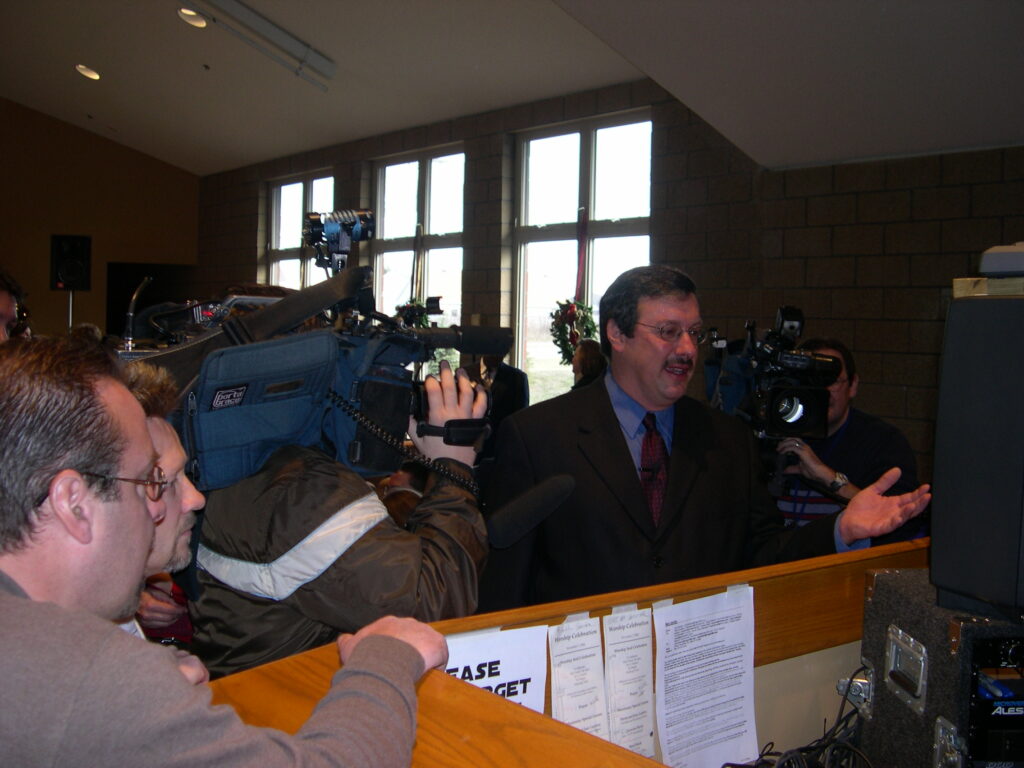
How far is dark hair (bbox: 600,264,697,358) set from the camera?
197cm

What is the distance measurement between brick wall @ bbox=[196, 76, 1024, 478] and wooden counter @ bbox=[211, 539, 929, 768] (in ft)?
13.2

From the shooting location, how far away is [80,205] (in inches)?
412

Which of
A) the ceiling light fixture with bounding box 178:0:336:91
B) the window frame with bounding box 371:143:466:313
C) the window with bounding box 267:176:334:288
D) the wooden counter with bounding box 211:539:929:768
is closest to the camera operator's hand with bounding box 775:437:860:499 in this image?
the wooden counter with bounding box 211:539:929:768

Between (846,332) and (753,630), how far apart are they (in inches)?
172

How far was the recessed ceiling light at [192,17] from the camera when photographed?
6.88 m

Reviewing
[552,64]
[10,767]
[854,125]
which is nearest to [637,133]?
[552,64]

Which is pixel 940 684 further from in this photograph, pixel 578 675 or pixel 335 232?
pixel 335 232

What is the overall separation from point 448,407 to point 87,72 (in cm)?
925

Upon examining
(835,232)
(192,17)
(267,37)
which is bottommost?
(835,232)

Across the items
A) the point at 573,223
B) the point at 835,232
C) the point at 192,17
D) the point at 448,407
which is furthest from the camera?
the point at 573,223

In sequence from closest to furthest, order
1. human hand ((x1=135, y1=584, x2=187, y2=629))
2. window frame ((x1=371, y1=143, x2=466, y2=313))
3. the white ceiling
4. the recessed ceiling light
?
human hand ((x1=135, y1=584, x2=187, y2=629)), the white ceiling, the recessed ceiling light, window frame ((x1=371, y1=143, x2=466, y2=313))

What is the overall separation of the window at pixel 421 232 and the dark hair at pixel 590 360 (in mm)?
3003

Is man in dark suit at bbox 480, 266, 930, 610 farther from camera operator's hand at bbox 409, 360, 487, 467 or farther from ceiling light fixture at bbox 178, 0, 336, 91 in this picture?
ceiling light fixture at bbox 178, 0, 336, 91

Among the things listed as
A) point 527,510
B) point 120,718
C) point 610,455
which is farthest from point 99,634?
point 610,455
